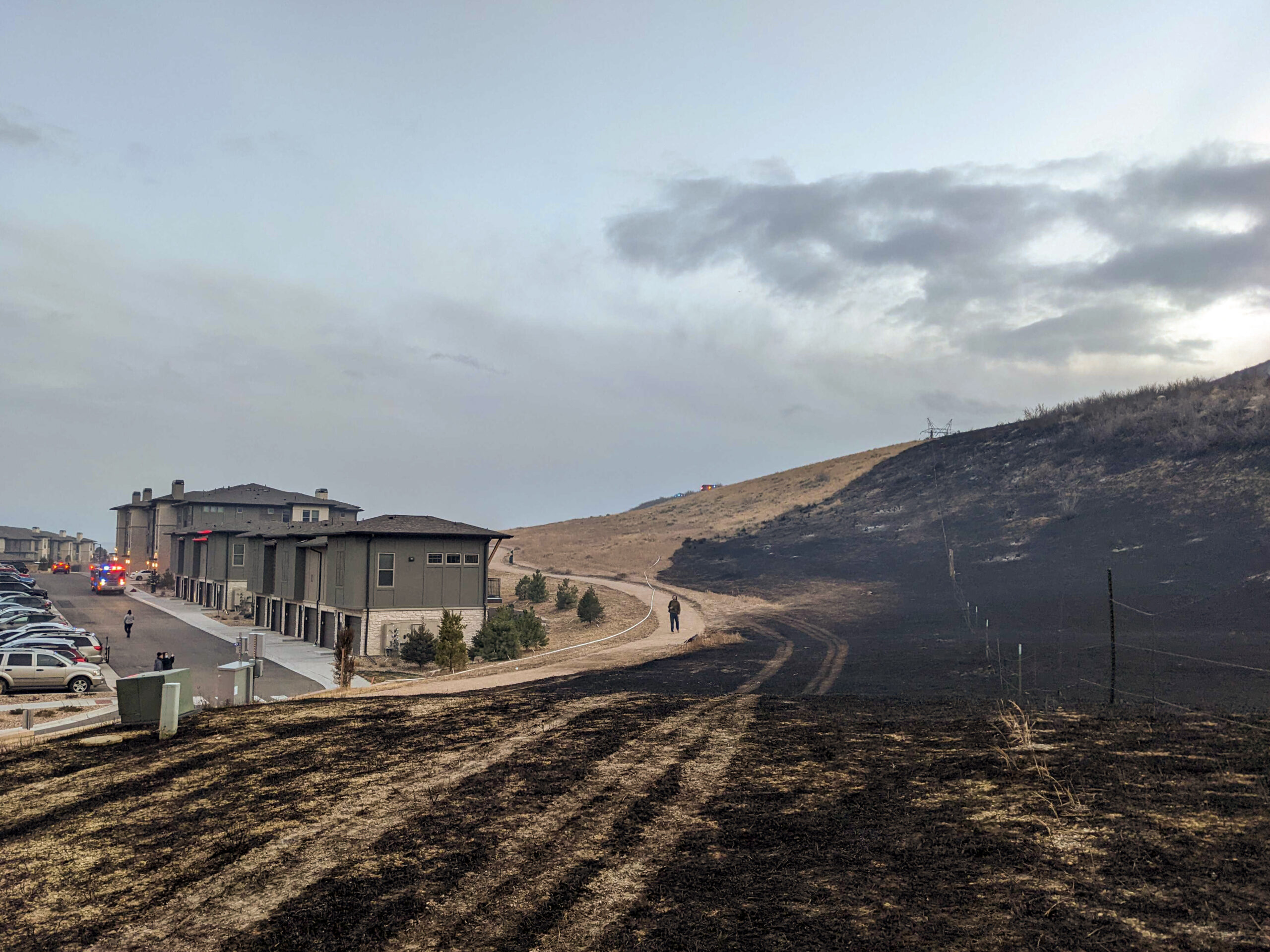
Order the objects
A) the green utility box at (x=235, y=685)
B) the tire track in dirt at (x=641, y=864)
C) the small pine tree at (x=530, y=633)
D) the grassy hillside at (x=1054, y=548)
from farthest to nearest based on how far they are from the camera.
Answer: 1. the small pine tree at (x=530, y=633)
2. the grassy hillside at (x=1054, y=548)
3. the green utility box at (x=235, y=685)
4. the tire track in dirt at (x=641, y=864)

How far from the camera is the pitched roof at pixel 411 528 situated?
42219 mm

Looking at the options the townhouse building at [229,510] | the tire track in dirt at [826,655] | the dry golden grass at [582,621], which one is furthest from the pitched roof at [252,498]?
the tire track in dirt at [826,655]

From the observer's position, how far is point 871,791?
1211cm

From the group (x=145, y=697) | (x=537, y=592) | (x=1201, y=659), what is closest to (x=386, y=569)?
(x=537, y=592)

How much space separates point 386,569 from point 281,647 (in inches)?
380

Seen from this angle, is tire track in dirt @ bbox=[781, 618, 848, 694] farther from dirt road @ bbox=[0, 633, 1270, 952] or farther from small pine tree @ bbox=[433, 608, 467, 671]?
small pine tree @ bbox=[433, 608, 467, 671]

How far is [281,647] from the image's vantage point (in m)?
46.8

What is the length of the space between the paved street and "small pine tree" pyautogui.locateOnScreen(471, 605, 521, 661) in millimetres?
8541

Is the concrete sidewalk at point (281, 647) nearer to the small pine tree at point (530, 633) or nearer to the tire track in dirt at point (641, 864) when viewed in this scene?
the small pine tree at point (530, 633)

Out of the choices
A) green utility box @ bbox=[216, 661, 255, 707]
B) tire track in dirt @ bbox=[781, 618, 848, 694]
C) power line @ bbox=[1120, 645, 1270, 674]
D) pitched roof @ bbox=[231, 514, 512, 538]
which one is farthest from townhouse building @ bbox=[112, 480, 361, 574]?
power line @ bbox=[1120, 645, 1270, 674]

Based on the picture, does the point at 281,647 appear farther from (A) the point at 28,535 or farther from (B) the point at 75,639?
(A) the point at 28,535

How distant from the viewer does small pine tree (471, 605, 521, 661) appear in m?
39.7

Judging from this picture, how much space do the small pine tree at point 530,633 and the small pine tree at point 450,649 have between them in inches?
251

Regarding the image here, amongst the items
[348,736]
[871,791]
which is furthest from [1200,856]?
[348,736]
